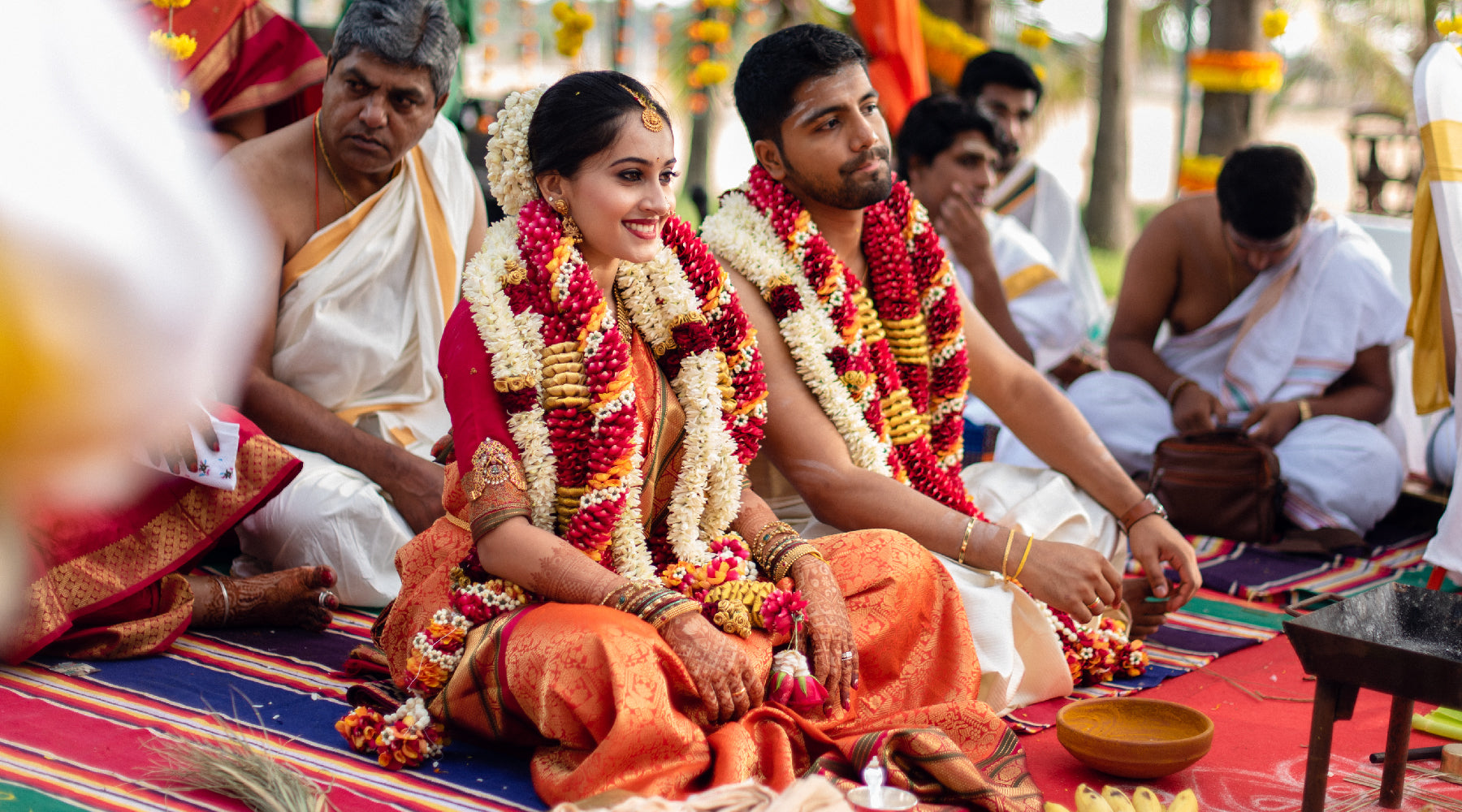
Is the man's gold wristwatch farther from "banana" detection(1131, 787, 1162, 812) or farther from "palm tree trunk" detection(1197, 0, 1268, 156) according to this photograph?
"palm tree trunk" detection(1197, 0, 1268, 156)

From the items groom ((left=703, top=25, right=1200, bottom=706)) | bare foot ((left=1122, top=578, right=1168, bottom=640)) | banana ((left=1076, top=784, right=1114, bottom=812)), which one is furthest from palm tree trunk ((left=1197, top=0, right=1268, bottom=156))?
banana ((left=1076, top=784, right=1114, bottom=812))

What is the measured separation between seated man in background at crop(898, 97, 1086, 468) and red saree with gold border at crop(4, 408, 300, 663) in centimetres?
263

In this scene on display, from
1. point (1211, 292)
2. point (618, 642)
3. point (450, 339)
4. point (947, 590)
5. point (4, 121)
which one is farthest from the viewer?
point (1211, 292)

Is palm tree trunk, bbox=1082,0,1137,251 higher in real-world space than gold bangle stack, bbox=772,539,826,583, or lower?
higher

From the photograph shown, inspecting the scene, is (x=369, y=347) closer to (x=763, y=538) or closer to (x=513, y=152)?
(x=513, y=152)

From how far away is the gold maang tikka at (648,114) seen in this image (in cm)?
262

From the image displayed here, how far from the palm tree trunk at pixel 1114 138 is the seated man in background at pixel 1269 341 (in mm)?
9650

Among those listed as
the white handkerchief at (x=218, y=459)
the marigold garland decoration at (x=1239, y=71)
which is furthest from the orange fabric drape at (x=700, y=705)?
the marigold garland decoration at (x=1239, y=71)

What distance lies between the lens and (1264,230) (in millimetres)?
5051

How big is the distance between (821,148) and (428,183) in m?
1.64

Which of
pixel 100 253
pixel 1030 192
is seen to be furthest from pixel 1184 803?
pixel 1030 192

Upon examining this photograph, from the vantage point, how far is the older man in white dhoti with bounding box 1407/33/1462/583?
3682 mm

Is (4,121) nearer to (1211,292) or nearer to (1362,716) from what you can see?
(1362,716)

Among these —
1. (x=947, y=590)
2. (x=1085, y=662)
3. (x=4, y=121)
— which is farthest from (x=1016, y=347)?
(x=4, y=121)
